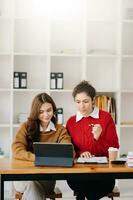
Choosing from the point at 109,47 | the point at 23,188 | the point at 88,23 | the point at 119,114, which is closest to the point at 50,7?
the point at 88,23

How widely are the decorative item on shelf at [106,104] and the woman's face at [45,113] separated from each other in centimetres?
202

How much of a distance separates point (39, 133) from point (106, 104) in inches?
83.2

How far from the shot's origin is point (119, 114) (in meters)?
5.50

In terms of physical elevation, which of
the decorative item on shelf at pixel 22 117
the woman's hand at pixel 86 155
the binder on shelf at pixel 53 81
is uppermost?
the binder on shelf at pixel 53 81

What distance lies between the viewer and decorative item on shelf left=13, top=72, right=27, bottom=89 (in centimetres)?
539

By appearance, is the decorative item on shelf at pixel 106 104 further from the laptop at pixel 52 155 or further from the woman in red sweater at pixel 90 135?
the laptop at pixel 52 155

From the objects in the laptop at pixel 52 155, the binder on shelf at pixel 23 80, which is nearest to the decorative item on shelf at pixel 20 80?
the binder on shelf at pixel 23 80

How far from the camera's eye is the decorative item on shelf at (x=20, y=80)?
539 cm

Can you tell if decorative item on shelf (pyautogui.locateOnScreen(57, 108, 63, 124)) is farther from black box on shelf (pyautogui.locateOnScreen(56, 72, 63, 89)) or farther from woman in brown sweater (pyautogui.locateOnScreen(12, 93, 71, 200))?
woman in brown sweater (pyautogui.locateOnScreen(12, 93, 71, 200))

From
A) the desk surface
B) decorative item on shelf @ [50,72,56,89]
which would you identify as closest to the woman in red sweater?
the desk surface

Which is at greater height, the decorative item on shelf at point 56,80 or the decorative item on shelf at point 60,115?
the decorative item on shelf at point 56,80

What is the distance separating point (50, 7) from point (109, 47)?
0.90 metres

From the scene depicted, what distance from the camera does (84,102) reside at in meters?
3.66

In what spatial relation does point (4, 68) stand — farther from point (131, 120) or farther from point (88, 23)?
point (131, 120)
